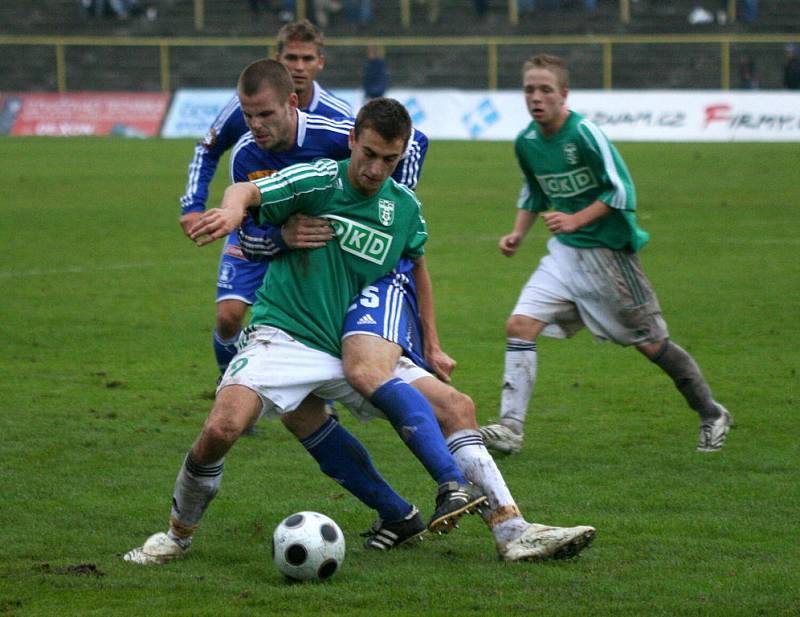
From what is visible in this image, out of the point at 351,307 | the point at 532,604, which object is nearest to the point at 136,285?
the point at 351,307

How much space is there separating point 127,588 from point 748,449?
3591 millimetres

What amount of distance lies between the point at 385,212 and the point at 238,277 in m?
2.31

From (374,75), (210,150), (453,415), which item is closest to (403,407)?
(453,415)

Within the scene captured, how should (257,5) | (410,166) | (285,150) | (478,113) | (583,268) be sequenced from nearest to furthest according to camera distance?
(285,150) → (410,166) → (583,268) → (478,113) → (257,5)

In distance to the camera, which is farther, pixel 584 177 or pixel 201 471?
pixel 584 177

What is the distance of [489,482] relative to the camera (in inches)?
213

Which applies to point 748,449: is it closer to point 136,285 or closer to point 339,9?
point 136,285

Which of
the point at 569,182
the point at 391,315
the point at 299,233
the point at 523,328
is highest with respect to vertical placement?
the point at 299,233

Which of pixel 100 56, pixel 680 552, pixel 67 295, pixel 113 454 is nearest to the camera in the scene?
pixel 680 552

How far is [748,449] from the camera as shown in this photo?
7.40 metres

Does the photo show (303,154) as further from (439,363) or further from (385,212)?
(439,363)

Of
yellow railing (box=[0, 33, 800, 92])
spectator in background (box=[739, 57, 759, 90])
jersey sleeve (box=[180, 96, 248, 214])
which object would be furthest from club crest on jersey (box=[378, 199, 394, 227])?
yellow railing (box=[0, 33, 800, 92])

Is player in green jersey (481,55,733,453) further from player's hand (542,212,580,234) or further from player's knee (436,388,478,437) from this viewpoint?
player's knee (436,388,478,437)

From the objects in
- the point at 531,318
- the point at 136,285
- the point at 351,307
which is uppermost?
the point at 351,307
